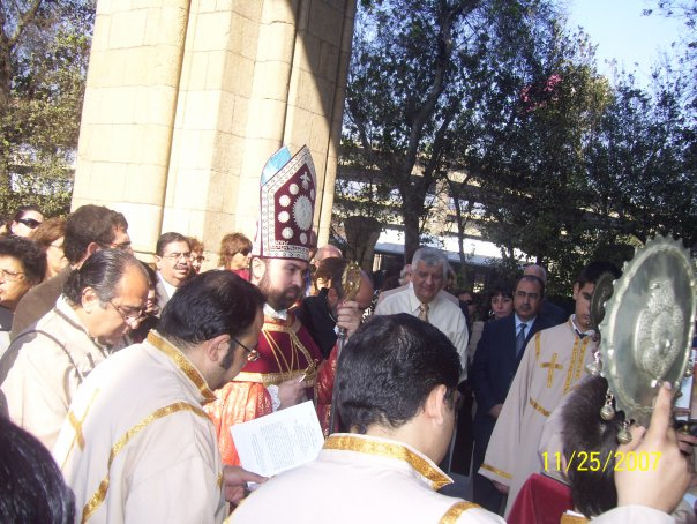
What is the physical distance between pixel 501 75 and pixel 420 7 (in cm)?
239

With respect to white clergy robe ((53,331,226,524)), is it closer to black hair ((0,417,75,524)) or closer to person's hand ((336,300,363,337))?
black hair ((0,417,75,524))

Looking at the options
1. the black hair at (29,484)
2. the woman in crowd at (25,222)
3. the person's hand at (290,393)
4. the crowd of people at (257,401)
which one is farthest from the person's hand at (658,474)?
the woman in crowd at (25,222)

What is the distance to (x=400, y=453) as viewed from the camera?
160 centimetres

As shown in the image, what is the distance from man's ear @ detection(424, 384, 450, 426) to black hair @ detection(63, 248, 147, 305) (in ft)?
5.20

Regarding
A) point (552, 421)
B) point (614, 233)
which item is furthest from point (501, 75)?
point (552, 421)

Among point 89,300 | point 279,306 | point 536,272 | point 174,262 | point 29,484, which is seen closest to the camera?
point 29,484

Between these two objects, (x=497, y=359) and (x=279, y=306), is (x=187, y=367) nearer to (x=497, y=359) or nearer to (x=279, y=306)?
(x=279, y=306)

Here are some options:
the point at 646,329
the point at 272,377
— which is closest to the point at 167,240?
the point at 272,377

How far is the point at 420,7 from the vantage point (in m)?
16.4

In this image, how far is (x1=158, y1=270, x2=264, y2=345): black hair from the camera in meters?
2.38

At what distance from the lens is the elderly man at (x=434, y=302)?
5738 millimetres

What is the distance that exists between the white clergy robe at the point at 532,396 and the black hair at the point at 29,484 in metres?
3.73

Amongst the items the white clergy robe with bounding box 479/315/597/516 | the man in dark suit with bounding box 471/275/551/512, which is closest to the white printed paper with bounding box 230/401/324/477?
the white clergy robe with bounding box 479/315/597/516

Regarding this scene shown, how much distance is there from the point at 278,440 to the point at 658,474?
5.23 ft
